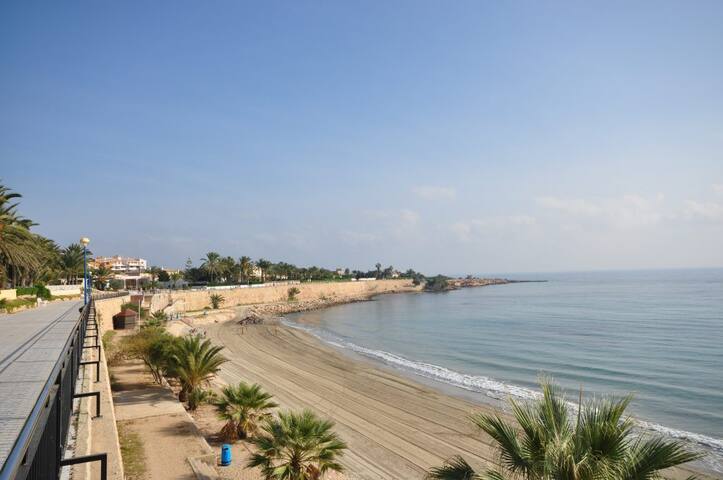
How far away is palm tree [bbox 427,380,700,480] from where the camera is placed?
486cm

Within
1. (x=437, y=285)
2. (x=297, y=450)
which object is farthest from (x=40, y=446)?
(x=437, y=285)

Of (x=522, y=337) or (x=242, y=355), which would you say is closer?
(x=242, y=355)

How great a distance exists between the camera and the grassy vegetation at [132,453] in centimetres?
989

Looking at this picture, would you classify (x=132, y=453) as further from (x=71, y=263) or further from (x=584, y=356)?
(x=71, y=263)

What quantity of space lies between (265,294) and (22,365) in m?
78.2

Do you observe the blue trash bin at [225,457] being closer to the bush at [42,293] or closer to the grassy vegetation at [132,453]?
the grassy vegetation at [132,453]

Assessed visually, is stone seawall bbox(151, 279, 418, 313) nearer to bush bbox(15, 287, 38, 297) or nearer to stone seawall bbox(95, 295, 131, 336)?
stone seawall bbox(95, 295, 131, 336)

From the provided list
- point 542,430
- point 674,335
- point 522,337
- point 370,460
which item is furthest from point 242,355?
point 674,335

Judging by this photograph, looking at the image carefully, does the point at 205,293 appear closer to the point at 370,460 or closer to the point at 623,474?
the point at 370,460

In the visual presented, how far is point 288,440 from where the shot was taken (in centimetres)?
975

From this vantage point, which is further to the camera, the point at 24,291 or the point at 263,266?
the point at 263,266

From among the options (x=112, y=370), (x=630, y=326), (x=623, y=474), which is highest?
(x=623, y=474)

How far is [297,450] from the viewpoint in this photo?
384 inches

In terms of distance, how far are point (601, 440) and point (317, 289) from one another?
105501 millimetres
